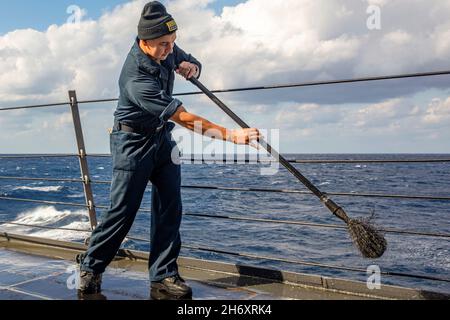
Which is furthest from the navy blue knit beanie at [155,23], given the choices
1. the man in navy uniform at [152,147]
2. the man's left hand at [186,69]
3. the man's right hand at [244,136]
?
the man's right hand at [244,136]

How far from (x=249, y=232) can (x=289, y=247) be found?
9.53 ft

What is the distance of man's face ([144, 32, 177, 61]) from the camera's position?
280 centimetres

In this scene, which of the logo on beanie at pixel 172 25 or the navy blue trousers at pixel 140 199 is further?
the navy blue trousers at pixel 140 199

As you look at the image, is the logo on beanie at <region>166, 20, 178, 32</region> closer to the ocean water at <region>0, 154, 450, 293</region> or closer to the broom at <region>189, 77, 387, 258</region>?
the broom at <region>189, 77, 387, 258</region>

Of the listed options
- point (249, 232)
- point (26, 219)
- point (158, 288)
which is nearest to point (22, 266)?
point (158, 288)

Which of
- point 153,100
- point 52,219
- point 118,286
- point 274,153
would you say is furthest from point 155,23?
point 52,219

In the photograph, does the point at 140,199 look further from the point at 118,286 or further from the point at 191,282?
the point at 191,282

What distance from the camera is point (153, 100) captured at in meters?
2.65

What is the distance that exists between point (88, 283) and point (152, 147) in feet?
3.18

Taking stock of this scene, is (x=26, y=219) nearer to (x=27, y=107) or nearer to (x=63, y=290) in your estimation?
(x=27, y=107)

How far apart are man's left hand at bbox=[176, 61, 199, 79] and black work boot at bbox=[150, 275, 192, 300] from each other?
1316 millimetres

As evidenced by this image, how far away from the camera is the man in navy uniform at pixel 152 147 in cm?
270

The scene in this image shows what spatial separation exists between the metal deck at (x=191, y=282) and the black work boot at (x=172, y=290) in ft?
0.21

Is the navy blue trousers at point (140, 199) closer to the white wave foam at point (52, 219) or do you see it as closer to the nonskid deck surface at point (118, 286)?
the nonskid deck surface at point (118, 286)
